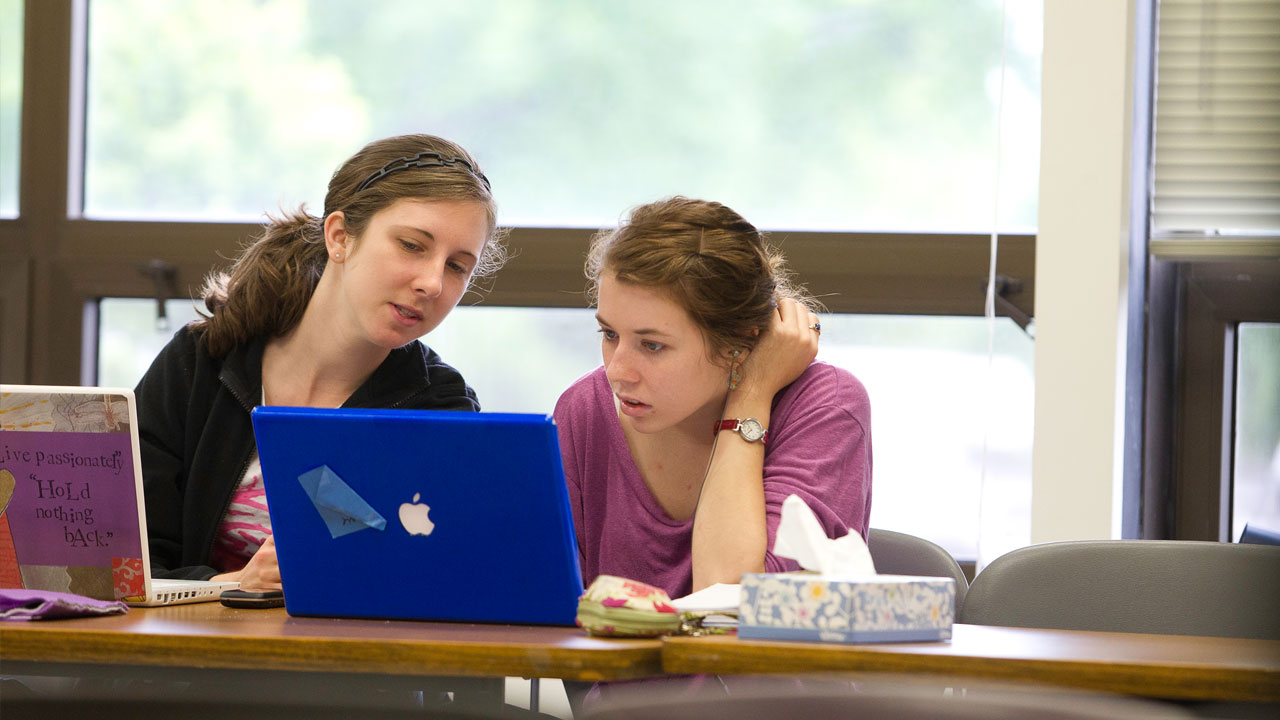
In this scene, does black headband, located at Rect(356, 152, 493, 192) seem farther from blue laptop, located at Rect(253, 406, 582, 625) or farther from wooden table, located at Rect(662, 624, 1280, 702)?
wooden table, located at Rect(662, 624, 1280, 702)

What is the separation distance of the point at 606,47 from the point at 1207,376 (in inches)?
56.3

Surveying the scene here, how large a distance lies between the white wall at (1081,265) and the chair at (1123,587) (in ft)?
2.34

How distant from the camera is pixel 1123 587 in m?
1.48

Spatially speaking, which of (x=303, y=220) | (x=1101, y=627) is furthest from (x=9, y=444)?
(x=1101, y=627)

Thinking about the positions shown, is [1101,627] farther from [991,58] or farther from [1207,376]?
[991,58]

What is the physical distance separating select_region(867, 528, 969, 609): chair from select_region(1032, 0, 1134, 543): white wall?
66 cm

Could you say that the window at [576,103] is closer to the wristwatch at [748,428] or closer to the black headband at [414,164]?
the black headband at [414,164]

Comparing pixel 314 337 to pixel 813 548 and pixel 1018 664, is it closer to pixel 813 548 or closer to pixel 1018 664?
pixel 813 548

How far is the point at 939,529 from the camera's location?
2512 mm

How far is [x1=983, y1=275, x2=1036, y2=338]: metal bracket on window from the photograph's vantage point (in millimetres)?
2352

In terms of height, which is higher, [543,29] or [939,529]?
[543,29]

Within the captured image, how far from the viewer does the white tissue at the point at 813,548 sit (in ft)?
3.24

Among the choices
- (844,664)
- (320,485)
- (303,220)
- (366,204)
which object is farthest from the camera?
(303,220)

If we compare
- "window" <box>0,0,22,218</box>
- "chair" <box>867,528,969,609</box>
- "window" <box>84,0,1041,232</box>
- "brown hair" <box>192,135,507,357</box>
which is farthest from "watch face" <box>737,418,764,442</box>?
"window" <box>0,0,22,218</box>
